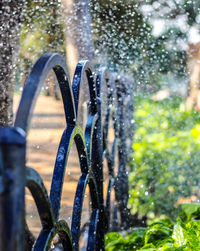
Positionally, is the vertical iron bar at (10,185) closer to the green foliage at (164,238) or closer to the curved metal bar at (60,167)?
the curved metal bar at (60,167)

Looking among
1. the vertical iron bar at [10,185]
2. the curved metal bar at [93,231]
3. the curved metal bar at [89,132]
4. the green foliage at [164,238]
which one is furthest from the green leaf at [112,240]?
the vertical iron bar at [10,185]

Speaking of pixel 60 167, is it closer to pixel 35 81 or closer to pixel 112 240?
pixel 35 81

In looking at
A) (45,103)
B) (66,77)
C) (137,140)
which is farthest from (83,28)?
(45,103)

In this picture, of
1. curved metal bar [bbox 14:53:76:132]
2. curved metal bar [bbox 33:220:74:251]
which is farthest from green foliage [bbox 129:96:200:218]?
curved metal bar [bbox 14:53:76:132]

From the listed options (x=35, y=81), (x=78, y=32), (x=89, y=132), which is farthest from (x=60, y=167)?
(x=78, y=32)

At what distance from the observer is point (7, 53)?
217cm

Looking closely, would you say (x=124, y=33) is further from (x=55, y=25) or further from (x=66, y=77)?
(x=66, y=77)

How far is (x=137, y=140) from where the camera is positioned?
5051 millimetres

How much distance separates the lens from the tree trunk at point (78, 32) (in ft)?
11.1

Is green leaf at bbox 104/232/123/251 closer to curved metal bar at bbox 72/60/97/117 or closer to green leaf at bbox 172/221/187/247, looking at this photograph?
green leaf at bbox 172/221/187/247

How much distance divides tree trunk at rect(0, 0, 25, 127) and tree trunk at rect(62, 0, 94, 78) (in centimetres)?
120

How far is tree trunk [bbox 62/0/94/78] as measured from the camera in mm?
3383

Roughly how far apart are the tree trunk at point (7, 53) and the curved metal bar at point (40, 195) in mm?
1277

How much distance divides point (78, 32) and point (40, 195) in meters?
2.98
